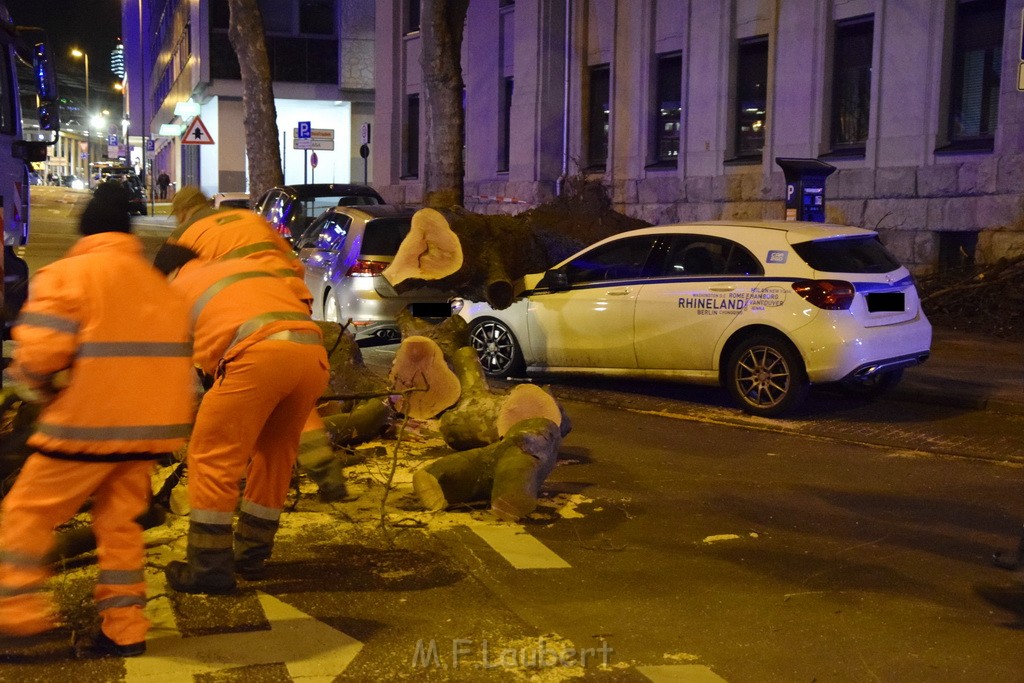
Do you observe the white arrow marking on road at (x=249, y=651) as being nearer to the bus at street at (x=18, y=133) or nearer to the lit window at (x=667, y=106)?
the bus at street at (x=18, y=133)

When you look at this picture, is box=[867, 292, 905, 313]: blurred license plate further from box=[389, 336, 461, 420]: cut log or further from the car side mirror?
box=[389, 336, 461, 420]: cut log

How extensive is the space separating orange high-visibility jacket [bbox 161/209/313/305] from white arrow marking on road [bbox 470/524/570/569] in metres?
1.64

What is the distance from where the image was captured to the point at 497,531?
6.33m

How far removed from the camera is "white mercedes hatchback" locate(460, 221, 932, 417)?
31.1 feet

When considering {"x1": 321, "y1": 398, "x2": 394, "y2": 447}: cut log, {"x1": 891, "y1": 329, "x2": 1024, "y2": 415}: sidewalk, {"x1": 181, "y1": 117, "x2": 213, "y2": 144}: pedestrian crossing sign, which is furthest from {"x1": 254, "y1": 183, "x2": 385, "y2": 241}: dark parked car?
{"x1": 181, "y1": 117, "x2": 213, "y2": 144}: pedestrian crossing sign

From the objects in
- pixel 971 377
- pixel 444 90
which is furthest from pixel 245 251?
pixel 444 90

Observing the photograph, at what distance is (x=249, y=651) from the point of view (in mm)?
4574

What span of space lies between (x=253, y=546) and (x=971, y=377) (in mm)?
8217

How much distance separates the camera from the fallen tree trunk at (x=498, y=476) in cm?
646

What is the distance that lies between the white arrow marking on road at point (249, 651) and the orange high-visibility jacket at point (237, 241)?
148cm

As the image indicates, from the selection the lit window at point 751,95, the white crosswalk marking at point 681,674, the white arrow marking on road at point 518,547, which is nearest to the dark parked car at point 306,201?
the lit window at point 751,95

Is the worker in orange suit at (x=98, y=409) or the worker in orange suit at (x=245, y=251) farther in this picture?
the worker in orange suit at (x=245, y=251)

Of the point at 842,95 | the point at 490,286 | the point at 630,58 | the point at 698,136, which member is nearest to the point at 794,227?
the point at 490,286

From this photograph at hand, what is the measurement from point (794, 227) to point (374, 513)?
4.95m
